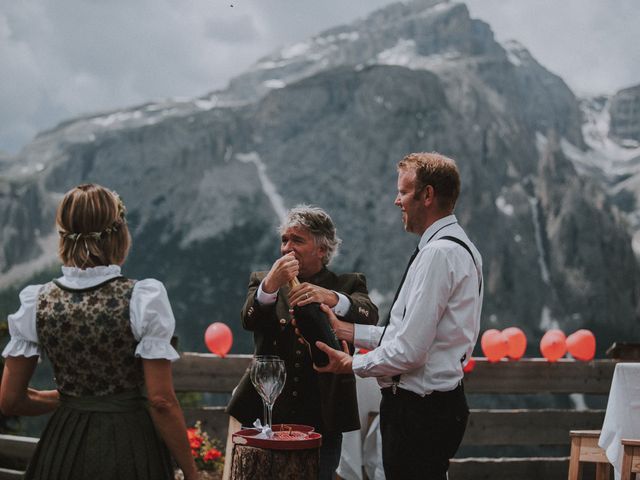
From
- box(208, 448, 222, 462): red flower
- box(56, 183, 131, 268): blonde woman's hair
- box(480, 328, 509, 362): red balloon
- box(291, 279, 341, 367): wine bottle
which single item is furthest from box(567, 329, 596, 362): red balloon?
box(56, 183, 131, 268): blonde woman's hair

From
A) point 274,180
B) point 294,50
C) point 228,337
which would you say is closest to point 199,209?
point 274,180

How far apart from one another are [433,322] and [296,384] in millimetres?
904

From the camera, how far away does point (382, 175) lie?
242 feet

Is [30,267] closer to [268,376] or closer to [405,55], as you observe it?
[405,55]

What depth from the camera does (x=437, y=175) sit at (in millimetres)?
2666

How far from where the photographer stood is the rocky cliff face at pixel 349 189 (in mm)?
68125

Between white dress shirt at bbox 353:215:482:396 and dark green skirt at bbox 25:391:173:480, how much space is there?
0.80 meters

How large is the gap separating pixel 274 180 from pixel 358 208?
414 inches

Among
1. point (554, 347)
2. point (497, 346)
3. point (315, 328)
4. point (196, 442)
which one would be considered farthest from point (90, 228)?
point (554, 347)

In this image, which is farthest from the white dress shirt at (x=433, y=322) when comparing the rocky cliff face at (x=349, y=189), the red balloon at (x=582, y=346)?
the rocky cliff face at (x=349, y=189)

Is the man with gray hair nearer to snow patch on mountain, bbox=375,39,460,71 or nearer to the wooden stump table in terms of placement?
the wooden stump table

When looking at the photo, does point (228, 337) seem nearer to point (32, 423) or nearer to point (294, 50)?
point (32, 423)

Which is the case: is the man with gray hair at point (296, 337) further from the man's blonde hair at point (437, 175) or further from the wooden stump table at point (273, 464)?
the man's blonde hair at point (437, 175)

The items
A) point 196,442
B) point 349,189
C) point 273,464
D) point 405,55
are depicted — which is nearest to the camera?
point 273,464
